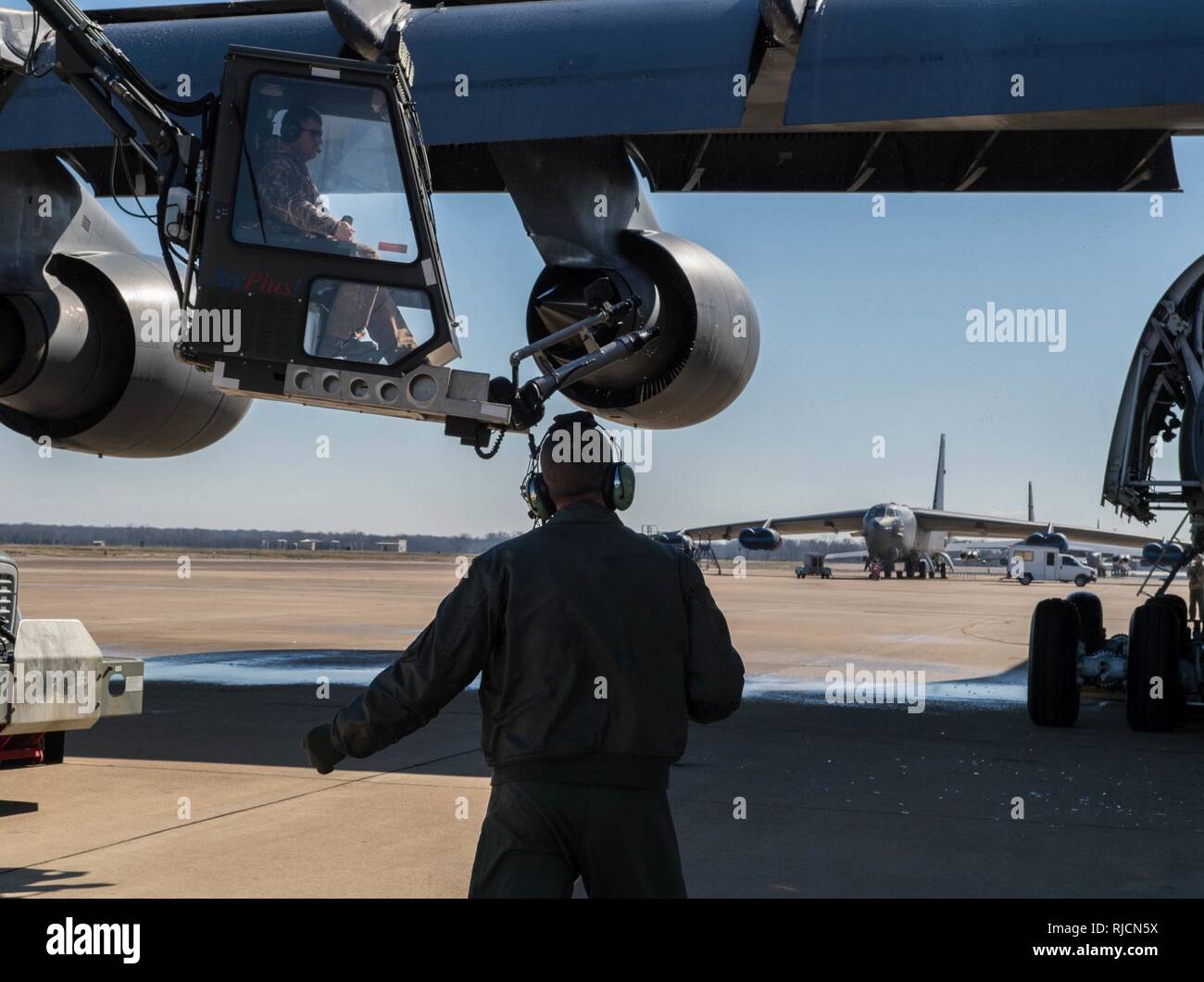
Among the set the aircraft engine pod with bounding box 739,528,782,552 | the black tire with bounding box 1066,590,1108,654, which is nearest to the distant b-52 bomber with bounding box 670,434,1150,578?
the aircraft engine pod with bounding box 739,528,782,552

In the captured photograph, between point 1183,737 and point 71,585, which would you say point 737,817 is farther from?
point 71,585

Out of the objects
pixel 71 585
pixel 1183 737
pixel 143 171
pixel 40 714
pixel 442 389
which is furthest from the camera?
pixel 71 585

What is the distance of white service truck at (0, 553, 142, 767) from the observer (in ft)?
21.2

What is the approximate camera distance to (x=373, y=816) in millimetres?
6629

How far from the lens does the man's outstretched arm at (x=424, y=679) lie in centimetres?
352

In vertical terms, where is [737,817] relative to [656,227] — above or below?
below

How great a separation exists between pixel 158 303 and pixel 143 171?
0.90 metres

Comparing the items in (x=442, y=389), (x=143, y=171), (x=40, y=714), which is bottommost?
(x=40, y=714)

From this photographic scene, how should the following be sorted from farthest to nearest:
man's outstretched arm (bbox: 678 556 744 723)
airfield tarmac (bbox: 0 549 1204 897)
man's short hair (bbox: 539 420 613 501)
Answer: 1. airfield tarmac (bbox: 0 549 1204 897)
2. man's short hair (bbox: 539 420 613 501)
3. man's outstretched arm (bbox: 678 556 744 723)

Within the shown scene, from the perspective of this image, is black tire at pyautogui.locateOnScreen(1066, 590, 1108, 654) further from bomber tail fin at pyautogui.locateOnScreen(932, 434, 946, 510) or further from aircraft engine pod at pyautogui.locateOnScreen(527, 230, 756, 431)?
bomber tail fin at pyautogui.locateOnScreen(932, 434, 946, 510)

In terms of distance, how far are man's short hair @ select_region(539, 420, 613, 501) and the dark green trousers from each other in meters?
0.88

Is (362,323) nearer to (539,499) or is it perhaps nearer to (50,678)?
(539,499)

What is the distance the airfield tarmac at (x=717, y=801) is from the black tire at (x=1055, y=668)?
0.21 meters
